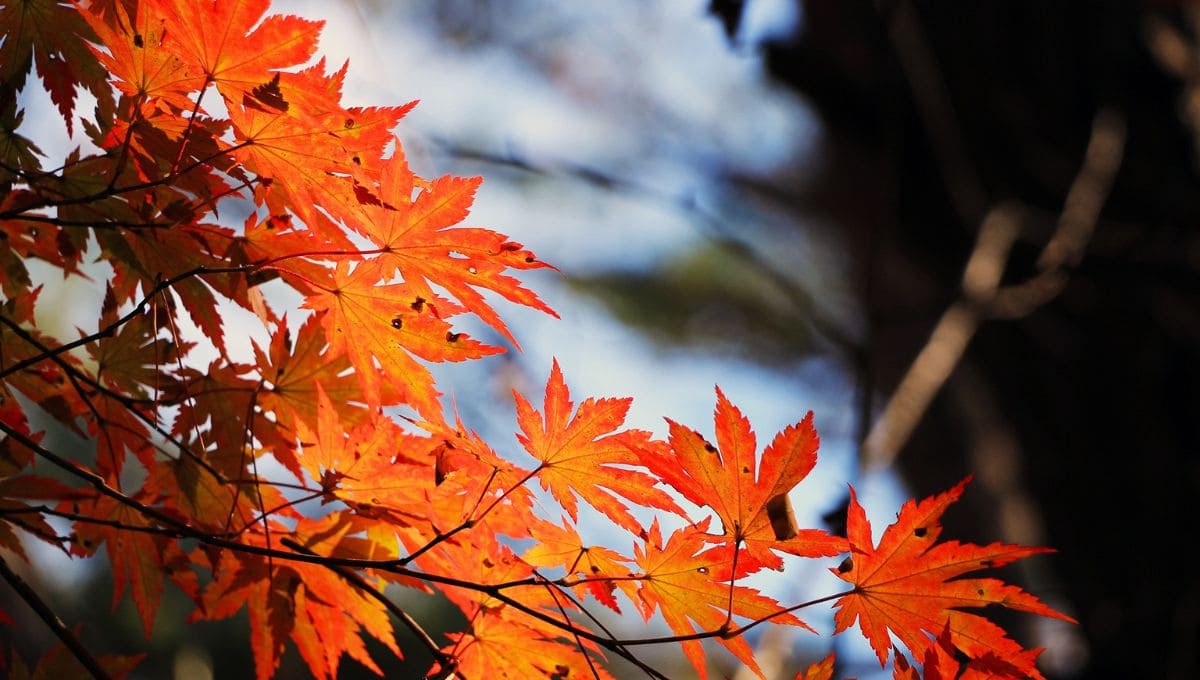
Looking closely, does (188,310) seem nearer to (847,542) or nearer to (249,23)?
(249,23)

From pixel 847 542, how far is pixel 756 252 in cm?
145

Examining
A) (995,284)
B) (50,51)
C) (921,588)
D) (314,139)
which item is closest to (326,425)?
(314,139)

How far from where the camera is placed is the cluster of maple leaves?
56 cm

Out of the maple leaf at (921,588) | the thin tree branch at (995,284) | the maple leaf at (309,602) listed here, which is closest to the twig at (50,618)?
the maple leaf at (309,602)

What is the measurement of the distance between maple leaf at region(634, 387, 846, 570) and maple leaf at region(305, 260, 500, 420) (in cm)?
16

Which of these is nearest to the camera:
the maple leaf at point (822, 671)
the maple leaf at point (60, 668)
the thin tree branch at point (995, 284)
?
the maple leaf at point (822, 671)

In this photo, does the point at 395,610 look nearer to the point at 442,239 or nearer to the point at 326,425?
the point at 326,425

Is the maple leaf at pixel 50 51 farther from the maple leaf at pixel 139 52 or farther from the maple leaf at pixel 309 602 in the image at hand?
the maple leaf at pixel 309 602

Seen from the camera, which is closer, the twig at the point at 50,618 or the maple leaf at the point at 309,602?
the twig at the point at 50,618

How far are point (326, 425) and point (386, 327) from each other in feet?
0.28

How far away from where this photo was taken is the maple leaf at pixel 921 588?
1.84 ft

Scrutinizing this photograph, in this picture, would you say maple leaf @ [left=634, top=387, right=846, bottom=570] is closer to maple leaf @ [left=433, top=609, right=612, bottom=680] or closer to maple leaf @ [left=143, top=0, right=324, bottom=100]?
maple leaf @ [left=433, top=609, right=612, bottom=680]

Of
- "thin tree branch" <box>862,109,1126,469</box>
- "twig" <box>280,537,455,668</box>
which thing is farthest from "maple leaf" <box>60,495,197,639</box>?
"thin tree branch" <box>862,109,1126,469</box>

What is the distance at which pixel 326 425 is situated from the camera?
632mm
